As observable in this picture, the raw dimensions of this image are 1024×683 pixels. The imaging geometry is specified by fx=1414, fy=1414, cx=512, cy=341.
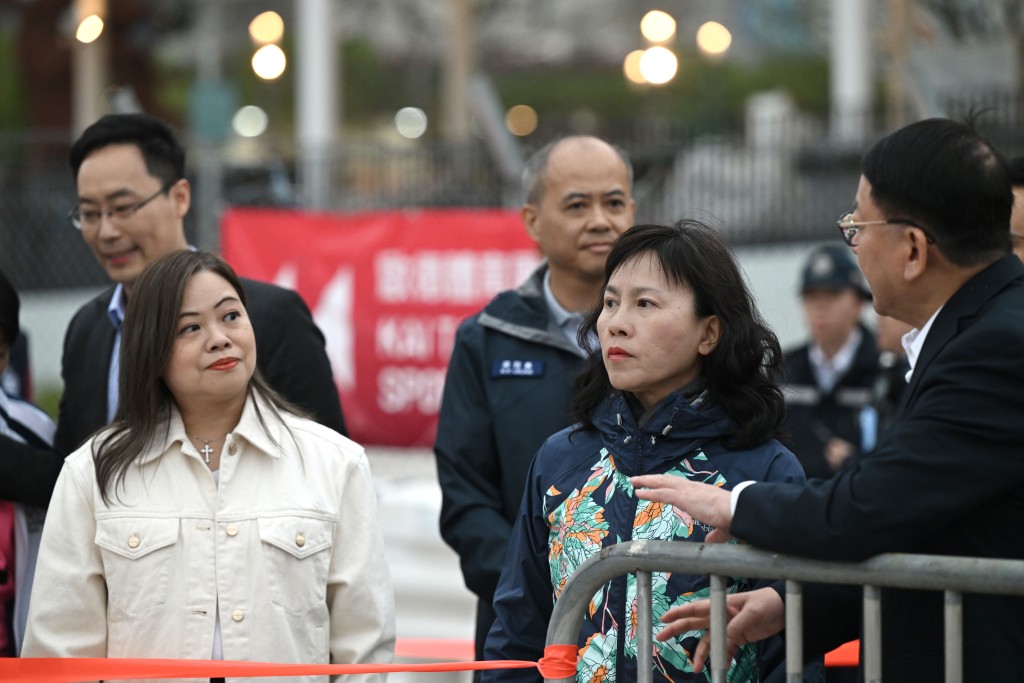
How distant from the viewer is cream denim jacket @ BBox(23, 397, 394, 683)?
137 inches

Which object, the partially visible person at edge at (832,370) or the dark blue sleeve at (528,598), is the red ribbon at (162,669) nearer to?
the dark blue sleeve at (528,598)

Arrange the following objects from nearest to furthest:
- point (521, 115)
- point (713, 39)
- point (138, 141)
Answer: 1. point (138, 141)
2. point (713, 39)
3. point (521, 115)

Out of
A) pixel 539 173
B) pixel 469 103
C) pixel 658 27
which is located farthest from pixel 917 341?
pixel 658 27

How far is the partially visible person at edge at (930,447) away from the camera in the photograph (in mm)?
2609

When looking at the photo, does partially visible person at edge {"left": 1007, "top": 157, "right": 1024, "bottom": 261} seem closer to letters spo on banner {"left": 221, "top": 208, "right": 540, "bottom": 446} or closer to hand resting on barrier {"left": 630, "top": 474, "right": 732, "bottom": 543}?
hand resting on barrier {"left": 630, "top": 474, "right": 732, "bottom": 543}

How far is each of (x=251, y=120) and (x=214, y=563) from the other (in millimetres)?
32560

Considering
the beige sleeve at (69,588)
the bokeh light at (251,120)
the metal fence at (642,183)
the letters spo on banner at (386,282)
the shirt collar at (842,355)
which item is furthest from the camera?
the bokeh light at (251,120)

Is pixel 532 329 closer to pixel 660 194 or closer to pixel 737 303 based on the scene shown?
pixel 737 303

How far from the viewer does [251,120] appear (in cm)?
3497

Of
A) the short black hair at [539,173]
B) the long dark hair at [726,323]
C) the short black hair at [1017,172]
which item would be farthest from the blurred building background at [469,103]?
the long dark hair at [726,323]

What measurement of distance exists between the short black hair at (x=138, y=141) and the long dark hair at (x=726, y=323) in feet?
6.36

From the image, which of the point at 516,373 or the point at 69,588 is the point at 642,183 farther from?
the point at 69,588

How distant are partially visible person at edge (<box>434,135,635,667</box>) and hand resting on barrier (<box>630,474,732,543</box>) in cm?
126

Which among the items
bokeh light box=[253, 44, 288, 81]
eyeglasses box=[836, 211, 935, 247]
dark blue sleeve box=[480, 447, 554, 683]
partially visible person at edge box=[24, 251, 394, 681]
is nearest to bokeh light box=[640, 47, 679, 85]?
bokeh light box=[253, 44, 288, 81]
